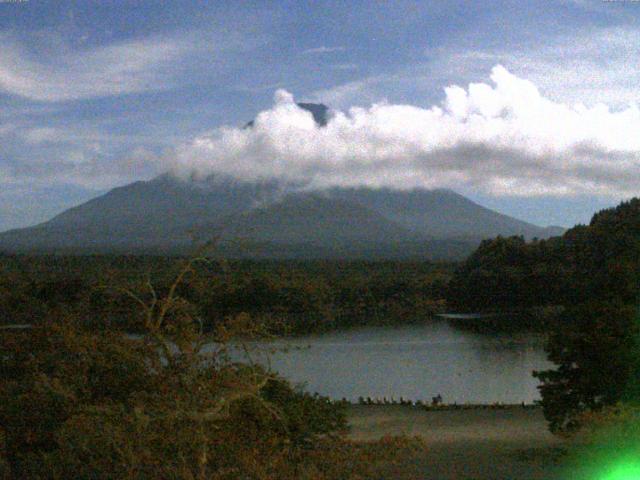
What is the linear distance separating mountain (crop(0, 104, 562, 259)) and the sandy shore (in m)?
81.0

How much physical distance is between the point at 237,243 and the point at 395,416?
1150 cm

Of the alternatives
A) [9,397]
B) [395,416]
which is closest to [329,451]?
[9,397]

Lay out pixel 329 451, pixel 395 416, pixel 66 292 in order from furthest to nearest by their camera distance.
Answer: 1. pixel 66 292
2. pixel 395 416
3. pixel 329 451

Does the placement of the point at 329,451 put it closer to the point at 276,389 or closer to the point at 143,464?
the point at 143,464

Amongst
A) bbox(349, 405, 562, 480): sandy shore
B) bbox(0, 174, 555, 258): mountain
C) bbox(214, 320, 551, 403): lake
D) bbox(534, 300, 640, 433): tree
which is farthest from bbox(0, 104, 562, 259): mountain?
bbox(534, 300, 640, 433): tree

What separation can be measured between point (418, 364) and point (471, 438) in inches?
522

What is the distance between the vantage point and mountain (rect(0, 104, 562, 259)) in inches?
4557

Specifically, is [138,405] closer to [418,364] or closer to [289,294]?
[418,364]

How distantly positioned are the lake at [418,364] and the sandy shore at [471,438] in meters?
2.81

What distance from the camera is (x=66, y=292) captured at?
29.7 meters

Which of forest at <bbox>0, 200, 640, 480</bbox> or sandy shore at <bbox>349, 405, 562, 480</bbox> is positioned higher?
forest at <bbox>0, 200, 640, 480</bbox>

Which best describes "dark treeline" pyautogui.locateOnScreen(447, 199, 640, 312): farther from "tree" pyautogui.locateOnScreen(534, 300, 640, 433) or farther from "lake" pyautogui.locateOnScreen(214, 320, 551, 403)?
"tree" pyautogui.locateOnScreen(534, 300, 640, 433)

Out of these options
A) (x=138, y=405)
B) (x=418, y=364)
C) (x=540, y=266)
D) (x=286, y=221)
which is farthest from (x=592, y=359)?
Result: (x=286, y=221)

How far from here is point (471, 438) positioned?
15.0 metres
